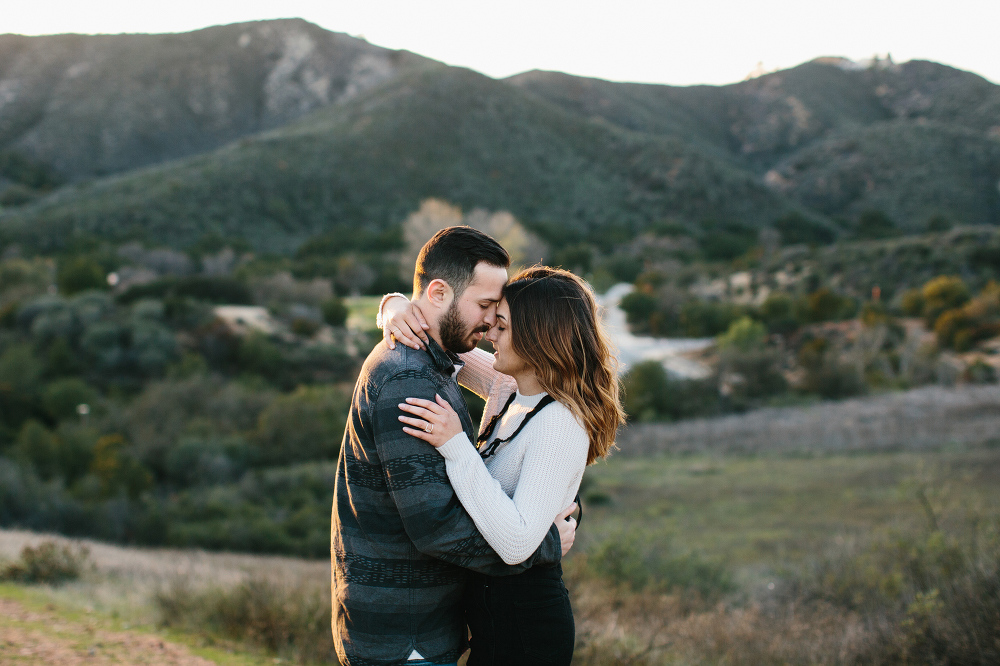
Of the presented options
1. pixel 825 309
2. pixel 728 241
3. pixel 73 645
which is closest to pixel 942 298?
pixel 825 309

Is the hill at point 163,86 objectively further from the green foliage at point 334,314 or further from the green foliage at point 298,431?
the green foliage at point 298,431

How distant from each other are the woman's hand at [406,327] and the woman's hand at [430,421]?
0.88ft

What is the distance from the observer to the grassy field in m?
Answer: 4.87

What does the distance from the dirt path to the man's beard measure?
11.9ft

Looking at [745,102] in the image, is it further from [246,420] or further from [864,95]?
[246,420]

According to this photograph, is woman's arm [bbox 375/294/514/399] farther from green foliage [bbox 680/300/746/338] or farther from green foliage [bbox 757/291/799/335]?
green foliage [bbox 680/300/746/338]

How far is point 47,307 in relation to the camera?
2744 cm

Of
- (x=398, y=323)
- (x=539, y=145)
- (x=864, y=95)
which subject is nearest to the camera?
(x=398, y=323)

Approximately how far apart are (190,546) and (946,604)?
41.8 ft

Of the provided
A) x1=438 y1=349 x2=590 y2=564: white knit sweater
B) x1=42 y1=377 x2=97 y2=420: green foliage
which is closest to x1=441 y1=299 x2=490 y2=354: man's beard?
x1=438 y1=349 x2=590 y2=564: white knit sweater

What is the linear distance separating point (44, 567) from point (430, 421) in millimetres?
7618

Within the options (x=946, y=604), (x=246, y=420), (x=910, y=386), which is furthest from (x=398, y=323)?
(x=910, y=386)

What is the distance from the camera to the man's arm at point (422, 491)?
1958 mm

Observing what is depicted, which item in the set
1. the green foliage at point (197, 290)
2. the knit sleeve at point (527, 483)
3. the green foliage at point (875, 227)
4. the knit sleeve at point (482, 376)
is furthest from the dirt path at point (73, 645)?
the green foliage at point (875, 227)
